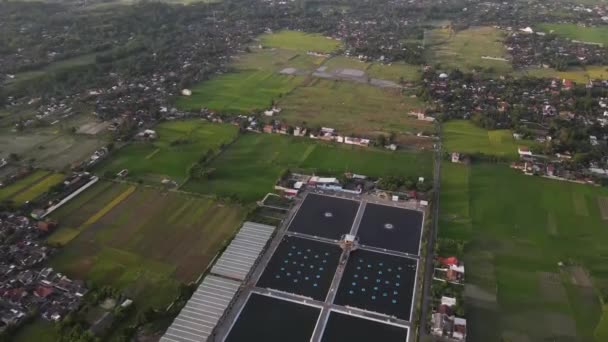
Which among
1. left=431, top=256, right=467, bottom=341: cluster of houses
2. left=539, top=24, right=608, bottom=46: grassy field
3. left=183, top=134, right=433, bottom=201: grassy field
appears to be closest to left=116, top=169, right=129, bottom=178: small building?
left=183, top=134, right=433, bottom=201: grassy field

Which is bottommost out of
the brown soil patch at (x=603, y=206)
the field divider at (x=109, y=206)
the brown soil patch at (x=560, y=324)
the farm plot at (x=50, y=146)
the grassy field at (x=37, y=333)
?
the brown soil patch at (x=560, y=324)

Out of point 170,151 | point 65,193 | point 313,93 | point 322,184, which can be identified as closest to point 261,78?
point 313,93

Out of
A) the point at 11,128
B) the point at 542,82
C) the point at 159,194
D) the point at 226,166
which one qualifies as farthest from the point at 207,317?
the point at 542,82

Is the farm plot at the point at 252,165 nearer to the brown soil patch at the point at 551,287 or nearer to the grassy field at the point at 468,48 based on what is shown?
the brown soil patch at the point at 551,287

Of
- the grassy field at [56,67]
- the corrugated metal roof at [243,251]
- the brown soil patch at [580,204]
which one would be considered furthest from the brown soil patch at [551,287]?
the grassy field at [56,67]

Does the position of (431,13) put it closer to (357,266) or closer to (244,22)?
(244,22)

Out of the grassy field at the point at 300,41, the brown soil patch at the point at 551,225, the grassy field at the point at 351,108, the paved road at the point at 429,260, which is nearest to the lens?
the paved road at the point at 429,260

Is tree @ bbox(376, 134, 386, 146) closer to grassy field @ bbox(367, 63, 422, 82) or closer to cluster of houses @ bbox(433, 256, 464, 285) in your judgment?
cluster of houses @ bbox(433, 256, 464, 285)
